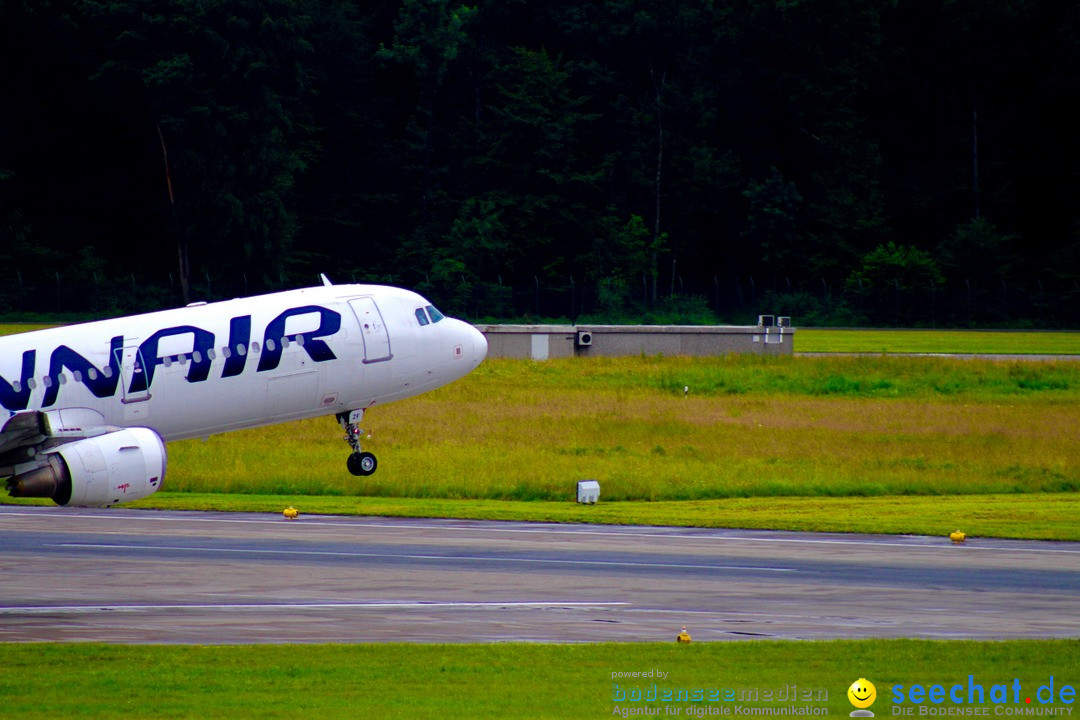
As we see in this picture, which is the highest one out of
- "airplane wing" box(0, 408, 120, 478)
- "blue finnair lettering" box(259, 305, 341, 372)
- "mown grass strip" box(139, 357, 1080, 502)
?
"blue finnair lettering" box(259, 305, 341, 372)

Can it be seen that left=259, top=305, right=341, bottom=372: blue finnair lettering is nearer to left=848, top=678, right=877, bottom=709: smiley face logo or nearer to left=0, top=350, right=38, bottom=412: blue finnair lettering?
left=0, top=350, right=38, bottom=412: blue finnair lettering

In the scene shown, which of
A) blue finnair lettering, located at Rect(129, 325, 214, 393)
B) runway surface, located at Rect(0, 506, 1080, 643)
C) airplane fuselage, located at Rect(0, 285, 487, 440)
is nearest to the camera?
runway surface, located at Rect(0, 506, 1080, 643)

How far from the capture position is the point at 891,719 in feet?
52.2

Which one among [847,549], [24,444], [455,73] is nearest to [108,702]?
[24,444]

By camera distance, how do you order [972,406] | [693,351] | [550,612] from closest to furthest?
[550,612], [972,406], [693,351]

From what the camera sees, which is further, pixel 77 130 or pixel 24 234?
pixel 77 130

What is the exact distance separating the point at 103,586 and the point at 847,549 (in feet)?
48.9

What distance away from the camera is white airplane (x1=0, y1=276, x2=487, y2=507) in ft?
89.5

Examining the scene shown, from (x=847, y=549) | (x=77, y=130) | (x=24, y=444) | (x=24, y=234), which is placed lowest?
(x=847, y=549)

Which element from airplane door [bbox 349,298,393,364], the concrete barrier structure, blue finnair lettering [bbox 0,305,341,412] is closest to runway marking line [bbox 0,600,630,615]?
blue finnair lettering [bbox 0,305,341,412]

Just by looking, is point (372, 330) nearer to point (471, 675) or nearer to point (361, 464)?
point (361, 464)

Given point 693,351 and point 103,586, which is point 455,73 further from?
point 103,586

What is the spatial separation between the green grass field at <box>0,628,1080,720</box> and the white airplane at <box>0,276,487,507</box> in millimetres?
7347

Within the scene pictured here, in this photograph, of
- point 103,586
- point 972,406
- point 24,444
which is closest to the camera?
point 103,586
